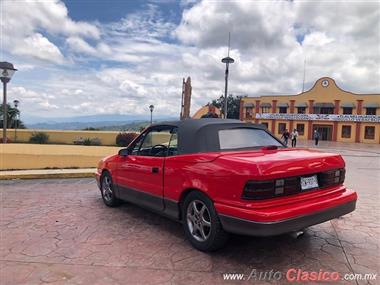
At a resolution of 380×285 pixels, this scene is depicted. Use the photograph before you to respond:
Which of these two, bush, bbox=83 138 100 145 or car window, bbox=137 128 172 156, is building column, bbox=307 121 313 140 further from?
car window, bbox=137 128 172 156

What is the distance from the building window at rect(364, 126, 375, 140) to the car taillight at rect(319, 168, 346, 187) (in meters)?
47.5

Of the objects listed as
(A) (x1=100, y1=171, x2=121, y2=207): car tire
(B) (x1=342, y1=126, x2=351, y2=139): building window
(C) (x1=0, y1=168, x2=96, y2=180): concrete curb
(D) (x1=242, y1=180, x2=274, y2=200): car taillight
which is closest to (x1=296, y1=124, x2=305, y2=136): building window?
(B) (x1=342, y1=126, x2=351, y2=139): building window

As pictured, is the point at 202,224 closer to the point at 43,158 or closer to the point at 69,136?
the point at 43,158

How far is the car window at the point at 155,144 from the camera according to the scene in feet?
15.4

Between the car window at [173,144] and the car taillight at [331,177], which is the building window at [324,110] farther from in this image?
the car window at [173,144]

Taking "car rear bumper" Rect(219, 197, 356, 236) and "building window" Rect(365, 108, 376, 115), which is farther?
"building window" Rect(365, 108, 376, 115)

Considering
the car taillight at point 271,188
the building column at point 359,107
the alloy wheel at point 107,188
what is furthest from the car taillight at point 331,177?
the building column at point 359,107

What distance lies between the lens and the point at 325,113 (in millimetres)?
49844

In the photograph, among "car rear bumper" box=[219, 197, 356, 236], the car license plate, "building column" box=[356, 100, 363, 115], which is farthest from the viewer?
"building column" box=[356, 100, 363, 115]

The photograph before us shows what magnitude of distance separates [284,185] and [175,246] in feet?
5.13

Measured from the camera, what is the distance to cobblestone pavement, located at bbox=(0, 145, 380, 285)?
3379 millimetres

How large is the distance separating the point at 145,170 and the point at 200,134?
3.62 feet

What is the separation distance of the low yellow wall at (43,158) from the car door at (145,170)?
4.93 meters

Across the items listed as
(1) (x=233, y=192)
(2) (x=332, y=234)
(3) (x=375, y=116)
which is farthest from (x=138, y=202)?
(3) (x=375, y=116)
